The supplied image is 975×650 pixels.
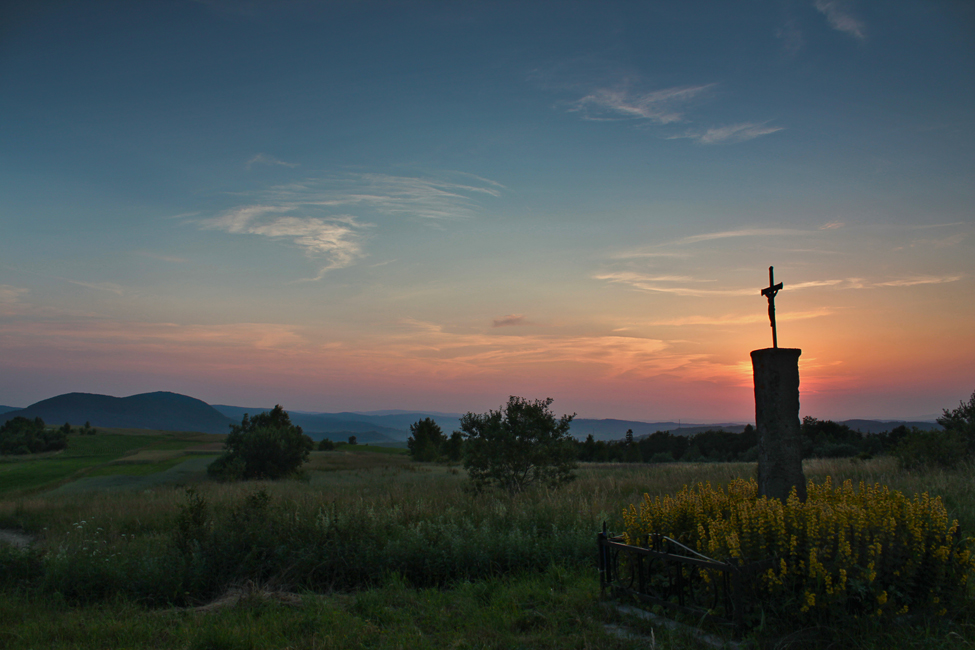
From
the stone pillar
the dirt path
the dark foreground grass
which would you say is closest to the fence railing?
the dark foreground grass

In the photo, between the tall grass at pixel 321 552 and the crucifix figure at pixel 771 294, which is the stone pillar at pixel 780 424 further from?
the tall grass at pixel 321 552

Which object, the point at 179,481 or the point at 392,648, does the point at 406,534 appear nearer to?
the point at 392,648

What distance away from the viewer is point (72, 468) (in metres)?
41.8

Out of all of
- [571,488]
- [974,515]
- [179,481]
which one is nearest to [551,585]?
[974,515]

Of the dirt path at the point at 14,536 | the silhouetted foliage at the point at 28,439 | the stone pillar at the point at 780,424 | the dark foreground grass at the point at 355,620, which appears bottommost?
the silhouetted foliage at the point at 28,439

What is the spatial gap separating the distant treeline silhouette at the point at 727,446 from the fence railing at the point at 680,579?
120ft

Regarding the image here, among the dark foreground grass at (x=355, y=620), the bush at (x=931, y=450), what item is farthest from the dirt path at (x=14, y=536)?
the bush at (x=931, y=450)

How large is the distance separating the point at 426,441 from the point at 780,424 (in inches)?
2099

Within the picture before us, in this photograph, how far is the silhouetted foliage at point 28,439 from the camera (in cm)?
6700

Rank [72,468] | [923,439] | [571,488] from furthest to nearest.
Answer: [72,468]
[923,439]
[571,488]

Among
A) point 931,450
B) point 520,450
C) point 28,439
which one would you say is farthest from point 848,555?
point 28,439

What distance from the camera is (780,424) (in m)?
5.86

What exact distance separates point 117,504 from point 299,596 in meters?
14.5

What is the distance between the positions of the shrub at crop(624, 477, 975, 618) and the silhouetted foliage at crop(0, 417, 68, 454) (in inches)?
3332
